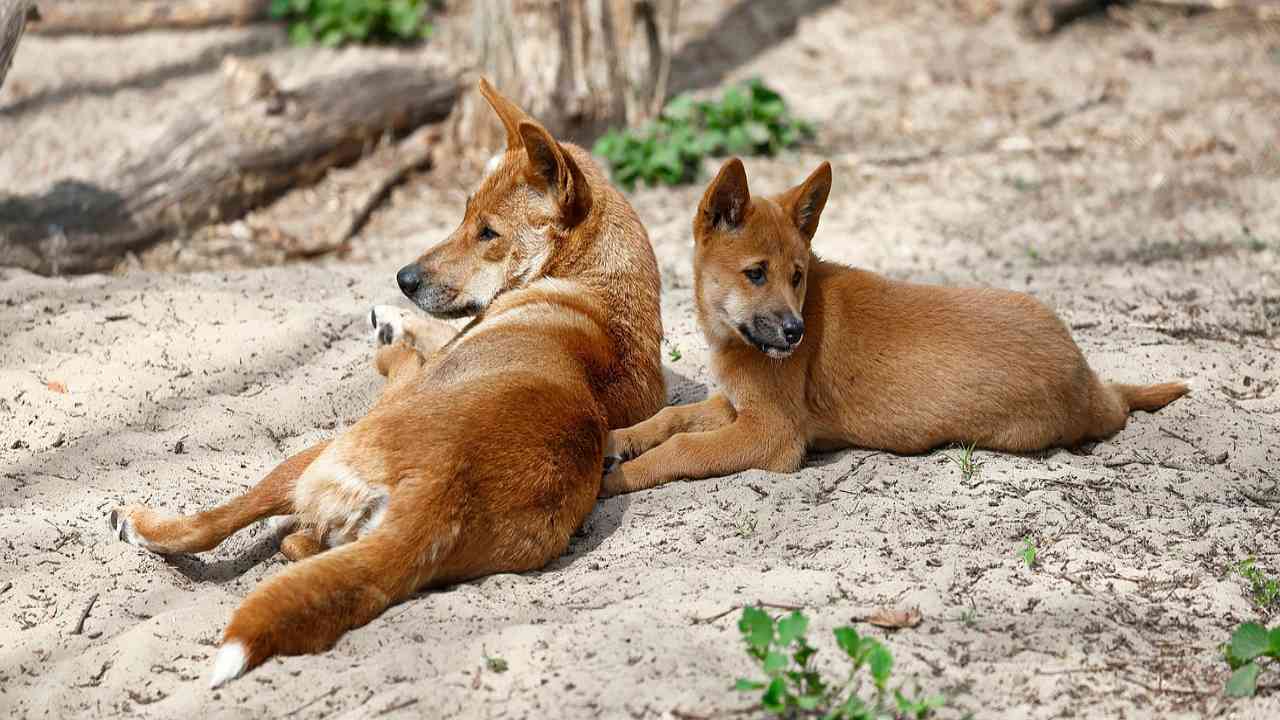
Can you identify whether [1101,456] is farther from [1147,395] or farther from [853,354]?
[853,354]

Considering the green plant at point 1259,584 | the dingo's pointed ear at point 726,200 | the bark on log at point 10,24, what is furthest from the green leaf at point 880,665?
the bark on log at point 10,24

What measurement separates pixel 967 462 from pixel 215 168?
20.1 ft

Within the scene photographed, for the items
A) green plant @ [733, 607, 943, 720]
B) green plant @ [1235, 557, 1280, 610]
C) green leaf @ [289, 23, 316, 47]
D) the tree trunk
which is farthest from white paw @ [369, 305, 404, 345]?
green leaf @ [289, 23, 316, 47]

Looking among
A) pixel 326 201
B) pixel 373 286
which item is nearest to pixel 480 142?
pixel 326 201

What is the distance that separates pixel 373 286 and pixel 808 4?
695cm

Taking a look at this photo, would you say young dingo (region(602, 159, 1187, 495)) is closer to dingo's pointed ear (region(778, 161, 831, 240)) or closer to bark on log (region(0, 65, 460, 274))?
dingo's pointed ear (region(778, 161, 831, 240))

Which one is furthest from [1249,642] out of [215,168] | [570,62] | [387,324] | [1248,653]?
[215,168]

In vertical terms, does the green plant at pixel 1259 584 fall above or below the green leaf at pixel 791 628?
below

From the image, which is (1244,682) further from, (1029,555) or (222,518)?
(222,518)

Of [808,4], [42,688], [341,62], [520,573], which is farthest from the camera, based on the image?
[808,4]

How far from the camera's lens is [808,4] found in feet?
41.1

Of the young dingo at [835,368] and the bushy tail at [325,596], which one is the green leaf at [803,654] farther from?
the young dingo at [835,368]

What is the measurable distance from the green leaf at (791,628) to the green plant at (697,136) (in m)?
6.35

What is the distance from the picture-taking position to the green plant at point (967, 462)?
16.4ft
